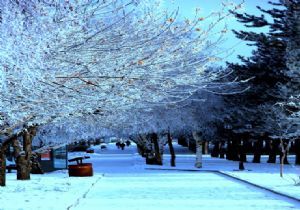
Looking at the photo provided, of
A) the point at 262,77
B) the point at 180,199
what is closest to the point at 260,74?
the point at 262,77

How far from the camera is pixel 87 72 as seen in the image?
9664 millimetres

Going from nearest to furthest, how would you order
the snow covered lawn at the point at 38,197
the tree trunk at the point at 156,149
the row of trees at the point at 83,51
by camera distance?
the row of trees at the point at 83,51 → the snow covered lawn at the point at 38,197 → the tree trunk at the point at 156,149

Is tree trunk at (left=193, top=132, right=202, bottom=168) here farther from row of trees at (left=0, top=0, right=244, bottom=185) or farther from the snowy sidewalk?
row of trees at (left=0, top=0, right=244, bottom=185)

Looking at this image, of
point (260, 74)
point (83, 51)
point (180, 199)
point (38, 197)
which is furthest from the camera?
point (260, 74)

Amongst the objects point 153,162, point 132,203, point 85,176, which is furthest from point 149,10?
point 153,162

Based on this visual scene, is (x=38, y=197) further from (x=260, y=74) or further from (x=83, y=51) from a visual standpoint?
→ (x=260, y=74)

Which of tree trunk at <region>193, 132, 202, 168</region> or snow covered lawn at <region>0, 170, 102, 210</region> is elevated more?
tree trunk at <region>193, 132, 202, 168</region>

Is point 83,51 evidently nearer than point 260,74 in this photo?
Yes

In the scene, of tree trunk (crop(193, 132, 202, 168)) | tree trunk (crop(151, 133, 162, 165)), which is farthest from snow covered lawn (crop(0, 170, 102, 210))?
tree trunk (crop(151, 133, 162, 165))

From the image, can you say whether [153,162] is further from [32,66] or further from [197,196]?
[32,66]

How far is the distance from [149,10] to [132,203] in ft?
28.3

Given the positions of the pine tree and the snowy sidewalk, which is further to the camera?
the pine tree

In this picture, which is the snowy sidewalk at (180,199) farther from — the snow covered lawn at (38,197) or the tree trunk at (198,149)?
the tree trunk at (198,149)

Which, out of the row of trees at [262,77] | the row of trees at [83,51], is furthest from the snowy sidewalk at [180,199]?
the row of trees at [262,77]
